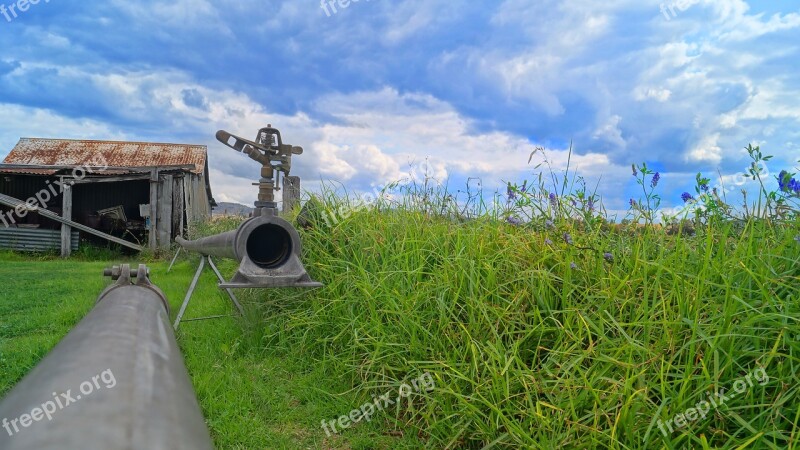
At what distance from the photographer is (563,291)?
3.22 meters

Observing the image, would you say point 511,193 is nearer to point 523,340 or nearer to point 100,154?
point 523,340

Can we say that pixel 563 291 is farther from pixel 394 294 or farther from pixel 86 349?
pixel 86 349

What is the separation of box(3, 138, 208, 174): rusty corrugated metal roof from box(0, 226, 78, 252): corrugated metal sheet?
3.63 m

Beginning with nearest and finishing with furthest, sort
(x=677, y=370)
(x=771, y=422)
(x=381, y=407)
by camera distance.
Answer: (x=771, y=422), (x=677, y=370), (x=381, y=407)

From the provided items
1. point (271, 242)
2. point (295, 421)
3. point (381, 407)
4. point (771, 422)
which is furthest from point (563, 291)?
point (271, 242)

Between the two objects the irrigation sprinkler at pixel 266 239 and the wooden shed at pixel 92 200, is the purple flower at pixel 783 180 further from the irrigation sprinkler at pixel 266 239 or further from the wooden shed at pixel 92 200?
the wooden shed at pixel 92 200

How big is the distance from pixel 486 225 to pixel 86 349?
325cm

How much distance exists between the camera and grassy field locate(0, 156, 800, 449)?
7.82ft

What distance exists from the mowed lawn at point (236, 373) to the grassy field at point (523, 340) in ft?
0.07

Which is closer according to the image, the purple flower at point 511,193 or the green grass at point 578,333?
the green grass at point 578,333

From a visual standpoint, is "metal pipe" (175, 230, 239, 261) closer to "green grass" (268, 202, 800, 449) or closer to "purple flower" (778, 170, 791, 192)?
"green grass" (268, 202, 800, 449)

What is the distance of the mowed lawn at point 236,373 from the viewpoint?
3.54 meters

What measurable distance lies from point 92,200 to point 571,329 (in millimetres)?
18520

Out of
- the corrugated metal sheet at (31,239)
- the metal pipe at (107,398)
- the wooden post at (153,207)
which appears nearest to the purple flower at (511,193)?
the metal pipe at (107,398)
